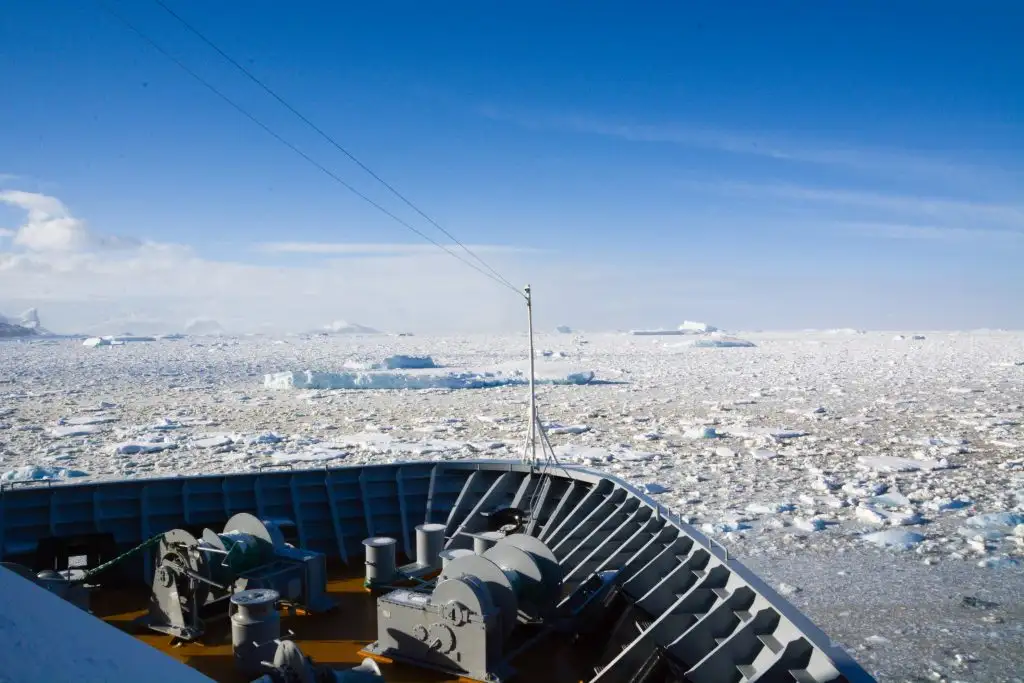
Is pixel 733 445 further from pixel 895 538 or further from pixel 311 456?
pixel 311 456

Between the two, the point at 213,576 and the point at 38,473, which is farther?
the point at 38,473

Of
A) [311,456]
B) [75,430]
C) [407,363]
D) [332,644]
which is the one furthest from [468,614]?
[407,363]

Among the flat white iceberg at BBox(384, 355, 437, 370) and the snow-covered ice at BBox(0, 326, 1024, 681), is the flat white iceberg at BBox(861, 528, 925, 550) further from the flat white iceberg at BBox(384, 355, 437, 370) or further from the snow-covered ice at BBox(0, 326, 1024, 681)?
the flat white iceberg at BBox(384, 355, 437, 370)

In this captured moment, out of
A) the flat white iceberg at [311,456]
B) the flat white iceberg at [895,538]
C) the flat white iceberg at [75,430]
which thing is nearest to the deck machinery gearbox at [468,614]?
the flat white iceberg at [895,538]

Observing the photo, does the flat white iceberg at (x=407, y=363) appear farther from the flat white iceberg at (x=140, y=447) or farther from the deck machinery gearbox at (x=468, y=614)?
the deck machinery gearbox at (x=468, y=614)

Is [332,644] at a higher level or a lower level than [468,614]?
lower

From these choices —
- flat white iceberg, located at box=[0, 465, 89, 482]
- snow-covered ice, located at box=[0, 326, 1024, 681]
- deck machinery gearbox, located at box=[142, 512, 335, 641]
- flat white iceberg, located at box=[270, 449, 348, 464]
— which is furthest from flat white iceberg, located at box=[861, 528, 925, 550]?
flat white iceberg, located at box=[0, 465, 89, 482]
